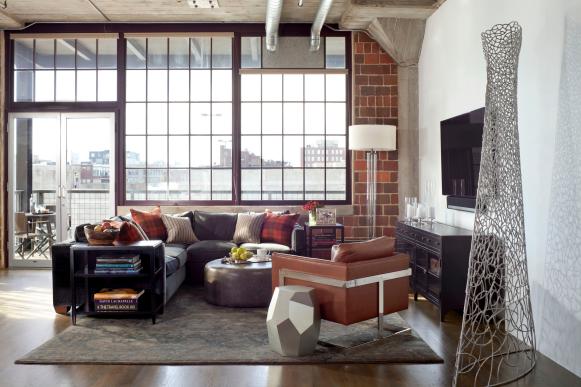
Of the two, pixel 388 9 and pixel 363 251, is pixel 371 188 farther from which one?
pixel 363 251

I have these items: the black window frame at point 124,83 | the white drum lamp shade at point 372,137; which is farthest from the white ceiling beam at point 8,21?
the white drum lamp shade at point 372,137

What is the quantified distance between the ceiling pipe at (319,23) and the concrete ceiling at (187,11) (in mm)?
215

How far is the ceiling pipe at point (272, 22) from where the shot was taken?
656 cm

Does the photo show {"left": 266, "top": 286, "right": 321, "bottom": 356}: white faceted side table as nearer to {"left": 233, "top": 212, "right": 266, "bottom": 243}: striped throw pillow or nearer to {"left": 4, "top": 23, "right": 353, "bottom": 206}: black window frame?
{"left": 233, "top": 212, "right": 266, "bottom": 243}: striped throw pillow

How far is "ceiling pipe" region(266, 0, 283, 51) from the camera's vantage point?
21.5ft

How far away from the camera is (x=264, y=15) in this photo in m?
7.72

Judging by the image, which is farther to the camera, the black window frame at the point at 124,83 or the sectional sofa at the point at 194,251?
the black window frame at the point at 124,83

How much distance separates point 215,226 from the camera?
7449mm

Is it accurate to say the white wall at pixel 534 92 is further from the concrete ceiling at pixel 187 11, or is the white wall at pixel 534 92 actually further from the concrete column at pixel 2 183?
the concrete column at pixel 2 183

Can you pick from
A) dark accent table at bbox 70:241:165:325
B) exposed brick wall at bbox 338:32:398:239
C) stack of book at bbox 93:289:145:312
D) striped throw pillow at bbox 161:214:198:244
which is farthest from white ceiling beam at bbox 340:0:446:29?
stack of book at bbox 93:289:145:312

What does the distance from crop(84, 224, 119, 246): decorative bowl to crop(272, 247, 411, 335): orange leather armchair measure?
1554 mm

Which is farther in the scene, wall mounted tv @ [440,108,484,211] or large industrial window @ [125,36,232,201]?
large industrial window @ [125,36,232,201]

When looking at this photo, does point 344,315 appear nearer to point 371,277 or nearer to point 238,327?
point 371,277

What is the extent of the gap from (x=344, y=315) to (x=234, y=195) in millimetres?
4220
